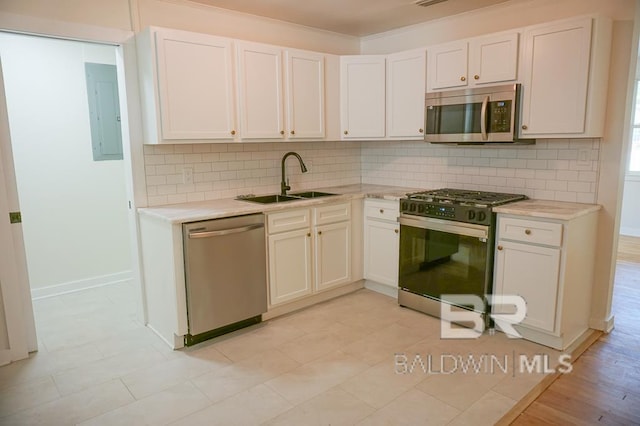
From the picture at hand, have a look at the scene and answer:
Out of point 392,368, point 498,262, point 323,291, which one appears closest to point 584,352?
point 498,262

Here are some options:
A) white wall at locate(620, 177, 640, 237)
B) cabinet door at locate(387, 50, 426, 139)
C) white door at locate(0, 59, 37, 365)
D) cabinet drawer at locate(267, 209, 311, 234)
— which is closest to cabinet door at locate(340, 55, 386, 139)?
cabinet door at locate(387, 50, 426, 139)

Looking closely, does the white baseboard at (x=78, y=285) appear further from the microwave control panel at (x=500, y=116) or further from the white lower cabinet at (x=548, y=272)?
the microwave control panel at (x=500, y=116)

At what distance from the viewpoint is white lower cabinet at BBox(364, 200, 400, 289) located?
12.6 ft

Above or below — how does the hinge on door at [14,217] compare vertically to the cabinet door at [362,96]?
below

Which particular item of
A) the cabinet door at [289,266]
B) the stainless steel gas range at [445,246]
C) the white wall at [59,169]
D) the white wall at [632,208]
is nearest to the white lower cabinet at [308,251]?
the cabinet door at [289,266]

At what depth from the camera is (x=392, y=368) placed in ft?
9.04

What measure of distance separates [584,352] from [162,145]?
345 centimetres

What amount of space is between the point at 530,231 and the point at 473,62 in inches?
55.8

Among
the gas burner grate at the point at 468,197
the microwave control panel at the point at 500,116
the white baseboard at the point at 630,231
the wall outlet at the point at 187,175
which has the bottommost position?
the white baseboard at the point at 630,231

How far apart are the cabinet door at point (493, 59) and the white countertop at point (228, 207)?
45.7 inches

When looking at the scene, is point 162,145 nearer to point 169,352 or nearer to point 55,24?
point 55,24

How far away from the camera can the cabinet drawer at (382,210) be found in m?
3.79

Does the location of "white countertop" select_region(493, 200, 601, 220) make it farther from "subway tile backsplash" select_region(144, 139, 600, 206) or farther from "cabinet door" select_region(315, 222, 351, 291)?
"cabinet door" select_region(315, 222, 351, 291)

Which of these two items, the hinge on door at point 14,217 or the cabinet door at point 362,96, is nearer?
the hinge on door at point 14,217
